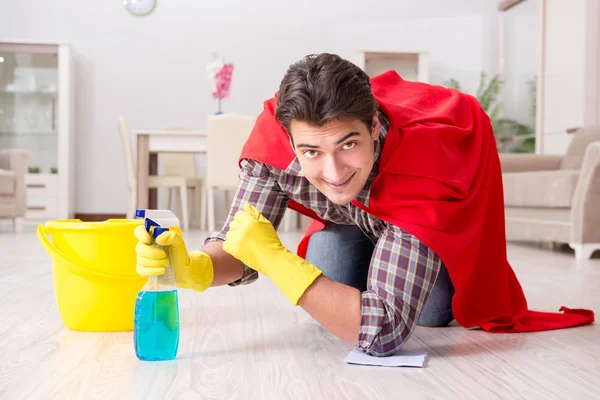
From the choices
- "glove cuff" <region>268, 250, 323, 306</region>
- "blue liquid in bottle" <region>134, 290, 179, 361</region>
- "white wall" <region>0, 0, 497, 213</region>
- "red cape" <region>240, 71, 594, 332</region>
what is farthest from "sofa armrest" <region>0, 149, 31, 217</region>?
"glove cuff" <region>268, 250, 323, 306</region>

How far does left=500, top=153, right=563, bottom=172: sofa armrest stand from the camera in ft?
14.4

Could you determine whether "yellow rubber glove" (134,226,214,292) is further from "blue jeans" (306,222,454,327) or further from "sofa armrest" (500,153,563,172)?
"sofa armrest" (500,153,563,172)

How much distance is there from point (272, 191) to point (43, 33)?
552 centimetres

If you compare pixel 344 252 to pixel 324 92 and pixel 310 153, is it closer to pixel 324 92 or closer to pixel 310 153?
pixel 310 153

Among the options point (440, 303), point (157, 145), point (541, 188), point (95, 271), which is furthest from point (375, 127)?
point (157, 145)

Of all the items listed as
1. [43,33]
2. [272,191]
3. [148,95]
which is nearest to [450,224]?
[272,191]

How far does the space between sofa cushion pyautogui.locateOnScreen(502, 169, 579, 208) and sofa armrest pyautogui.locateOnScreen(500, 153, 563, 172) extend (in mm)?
→ 132

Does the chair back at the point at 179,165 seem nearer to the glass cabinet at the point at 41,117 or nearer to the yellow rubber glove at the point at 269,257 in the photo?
the glass cabinet at the point at 41,117

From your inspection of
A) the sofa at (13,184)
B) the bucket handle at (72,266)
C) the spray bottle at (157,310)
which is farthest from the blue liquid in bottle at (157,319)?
the sofa at (13,184)

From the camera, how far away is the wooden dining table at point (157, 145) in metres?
5.04

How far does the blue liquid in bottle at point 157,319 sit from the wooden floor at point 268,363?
27 mm

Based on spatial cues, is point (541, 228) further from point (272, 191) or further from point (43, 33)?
point (43, 33)

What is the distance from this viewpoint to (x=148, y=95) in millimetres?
6457

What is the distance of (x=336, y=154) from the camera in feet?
4.19
